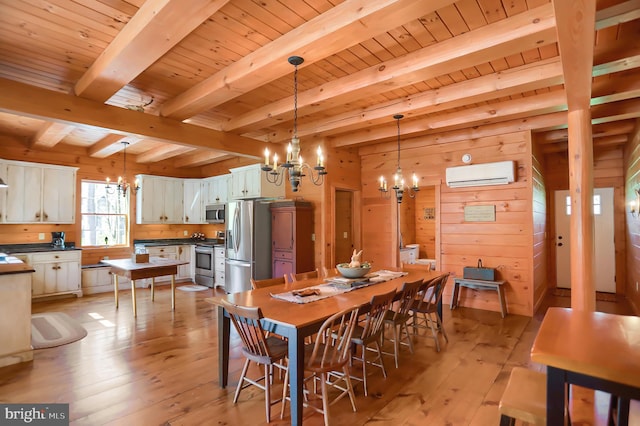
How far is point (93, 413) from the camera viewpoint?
7.97ft

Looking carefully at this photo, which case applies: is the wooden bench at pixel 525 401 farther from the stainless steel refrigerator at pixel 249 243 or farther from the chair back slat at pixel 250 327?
the stainless steel refrigerator at pixel 249 243

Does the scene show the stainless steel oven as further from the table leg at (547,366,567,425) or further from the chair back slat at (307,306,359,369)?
the table leg at (547,366,567,425)

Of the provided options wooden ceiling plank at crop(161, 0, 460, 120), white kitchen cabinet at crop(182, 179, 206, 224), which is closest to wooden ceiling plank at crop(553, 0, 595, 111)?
wooden ceiling plank at crop(161, 0, 460, 120)

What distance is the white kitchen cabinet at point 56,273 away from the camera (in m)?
5.76

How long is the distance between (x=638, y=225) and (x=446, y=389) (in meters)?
4.05

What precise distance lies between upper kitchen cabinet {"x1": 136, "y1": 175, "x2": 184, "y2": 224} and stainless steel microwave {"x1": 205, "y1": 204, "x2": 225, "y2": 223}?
92cm

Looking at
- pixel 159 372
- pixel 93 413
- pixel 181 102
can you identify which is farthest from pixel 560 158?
pixel 93 413

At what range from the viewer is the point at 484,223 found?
17.4 ft

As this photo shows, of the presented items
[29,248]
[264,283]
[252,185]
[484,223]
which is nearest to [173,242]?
[29,248]

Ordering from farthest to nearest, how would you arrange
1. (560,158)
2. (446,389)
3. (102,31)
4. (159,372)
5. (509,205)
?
(560,158), (509,205), (159,372), (446,389), (102,31)

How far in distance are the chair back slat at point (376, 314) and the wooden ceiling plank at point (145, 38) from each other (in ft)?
7.43

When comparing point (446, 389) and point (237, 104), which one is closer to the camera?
point (446, 389)

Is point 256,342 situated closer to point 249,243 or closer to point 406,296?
point 406,296

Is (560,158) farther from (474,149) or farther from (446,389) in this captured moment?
(446,389)
